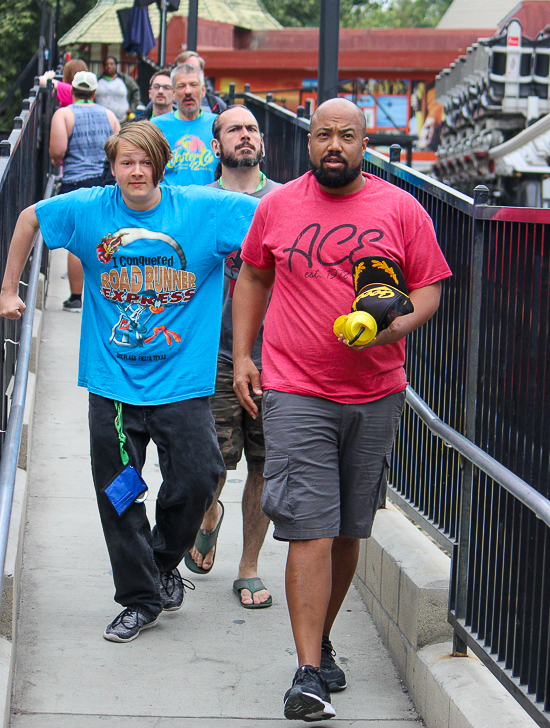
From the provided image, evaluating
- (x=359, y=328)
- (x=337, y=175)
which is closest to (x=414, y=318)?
(x=359, y=328)

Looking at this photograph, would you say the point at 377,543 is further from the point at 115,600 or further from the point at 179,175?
the point at 179,175

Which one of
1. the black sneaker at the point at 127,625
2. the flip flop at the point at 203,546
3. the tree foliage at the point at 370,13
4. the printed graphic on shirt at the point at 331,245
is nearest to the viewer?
the printed graphic on shirt at the point at 331,245

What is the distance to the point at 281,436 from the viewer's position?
3518 mm

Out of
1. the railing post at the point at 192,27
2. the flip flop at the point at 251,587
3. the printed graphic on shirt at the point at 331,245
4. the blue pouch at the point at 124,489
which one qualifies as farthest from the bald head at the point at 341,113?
the railing post at the point at 192,27

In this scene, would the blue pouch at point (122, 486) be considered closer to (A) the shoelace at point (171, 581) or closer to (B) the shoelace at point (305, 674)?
(A) the shoelace at point (171, 581)

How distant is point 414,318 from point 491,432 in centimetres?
45

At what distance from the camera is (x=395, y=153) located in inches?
185

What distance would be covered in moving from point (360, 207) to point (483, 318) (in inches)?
22.3

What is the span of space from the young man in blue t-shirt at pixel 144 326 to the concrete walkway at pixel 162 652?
9.6 inches

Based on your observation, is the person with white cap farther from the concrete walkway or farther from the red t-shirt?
the red t-shirt

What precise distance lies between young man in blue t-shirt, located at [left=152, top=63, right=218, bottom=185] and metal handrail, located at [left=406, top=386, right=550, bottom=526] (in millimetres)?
3214

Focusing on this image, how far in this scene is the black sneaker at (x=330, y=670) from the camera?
12.3 feet

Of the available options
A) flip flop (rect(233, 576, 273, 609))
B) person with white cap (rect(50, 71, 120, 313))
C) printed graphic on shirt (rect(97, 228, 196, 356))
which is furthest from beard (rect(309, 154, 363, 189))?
person with white cap (rect(50, 71, 120, 313))

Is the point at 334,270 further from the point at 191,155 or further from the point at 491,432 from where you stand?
the point at 191,155
